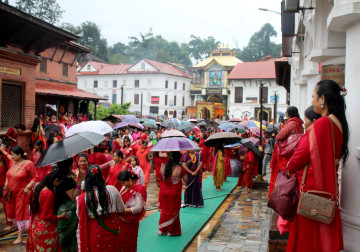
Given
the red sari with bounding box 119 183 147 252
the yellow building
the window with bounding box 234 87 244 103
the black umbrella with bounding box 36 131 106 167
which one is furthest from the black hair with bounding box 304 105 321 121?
the yellow building

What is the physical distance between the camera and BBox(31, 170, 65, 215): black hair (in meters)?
4.50

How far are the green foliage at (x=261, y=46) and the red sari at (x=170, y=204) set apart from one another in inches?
2755

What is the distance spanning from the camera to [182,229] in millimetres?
7363

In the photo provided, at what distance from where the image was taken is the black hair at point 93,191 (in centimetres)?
419

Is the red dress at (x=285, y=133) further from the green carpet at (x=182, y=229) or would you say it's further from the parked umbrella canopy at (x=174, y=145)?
the green carpet at (x=182, y=229)

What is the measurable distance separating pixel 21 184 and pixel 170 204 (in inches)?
107

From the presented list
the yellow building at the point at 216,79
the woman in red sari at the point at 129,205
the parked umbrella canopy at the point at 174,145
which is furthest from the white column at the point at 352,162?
the yellow building at the point at 216,79

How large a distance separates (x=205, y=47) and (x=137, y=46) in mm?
16776

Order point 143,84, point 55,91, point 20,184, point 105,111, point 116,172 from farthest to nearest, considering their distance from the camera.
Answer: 1. point 143,84
2. point 105,111
3. point 55,91
4. point 116,172
5. point 20,184

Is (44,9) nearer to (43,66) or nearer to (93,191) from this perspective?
(43,66)

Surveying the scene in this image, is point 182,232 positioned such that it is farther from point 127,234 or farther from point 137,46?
point 137,46

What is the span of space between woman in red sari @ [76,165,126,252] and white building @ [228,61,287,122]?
44.2 meters

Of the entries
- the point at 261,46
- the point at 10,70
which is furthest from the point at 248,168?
the point at 261,46

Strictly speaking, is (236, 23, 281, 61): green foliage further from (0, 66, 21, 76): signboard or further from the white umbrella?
the white umbrella
